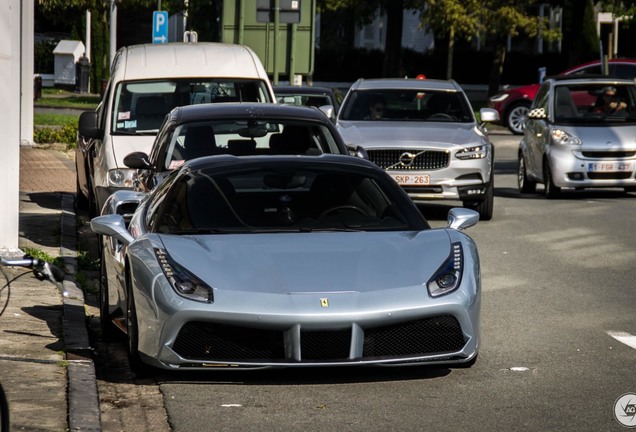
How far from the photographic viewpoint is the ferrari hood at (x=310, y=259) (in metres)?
8.01

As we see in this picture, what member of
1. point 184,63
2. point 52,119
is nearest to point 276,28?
point 52,119

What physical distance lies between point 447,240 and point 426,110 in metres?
11.1

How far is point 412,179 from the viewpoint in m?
18.1

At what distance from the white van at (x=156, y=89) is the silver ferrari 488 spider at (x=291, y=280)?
235 inches

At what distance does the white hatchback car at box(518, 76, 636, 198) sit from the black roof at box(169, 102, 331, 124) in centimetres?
914

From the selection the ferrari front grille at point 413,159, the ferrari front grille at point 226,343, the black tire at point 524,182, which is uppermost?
the ferrari front grille at point 226,343

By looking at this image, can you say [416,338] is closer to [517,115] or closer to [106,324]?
[106,324]

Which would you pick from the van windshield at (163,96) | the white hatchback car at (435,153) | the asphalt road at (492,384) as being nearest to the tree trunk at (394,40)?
the white hatchback car at (435,153)

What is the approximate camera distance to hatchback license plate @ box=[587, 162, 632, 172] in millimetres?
20922

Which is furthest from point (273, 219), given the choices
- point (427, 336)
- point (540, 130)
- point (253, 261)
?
point (540, 130)

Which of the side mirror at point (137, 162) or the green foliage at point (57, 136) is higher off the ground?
the side mirror at point (137, 162)

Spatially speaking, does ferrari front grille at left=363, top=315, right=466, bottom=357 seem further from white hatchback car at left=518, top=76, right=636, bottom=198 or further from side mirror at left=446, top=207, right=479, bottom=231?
white hatchback car at left=518, top=76, right=636, bottom=198

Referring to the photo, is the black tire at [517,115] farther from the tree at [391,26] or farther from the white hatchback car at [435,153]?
the white hatchback car at [435,153]

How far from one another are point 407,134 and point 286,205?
369 inches
